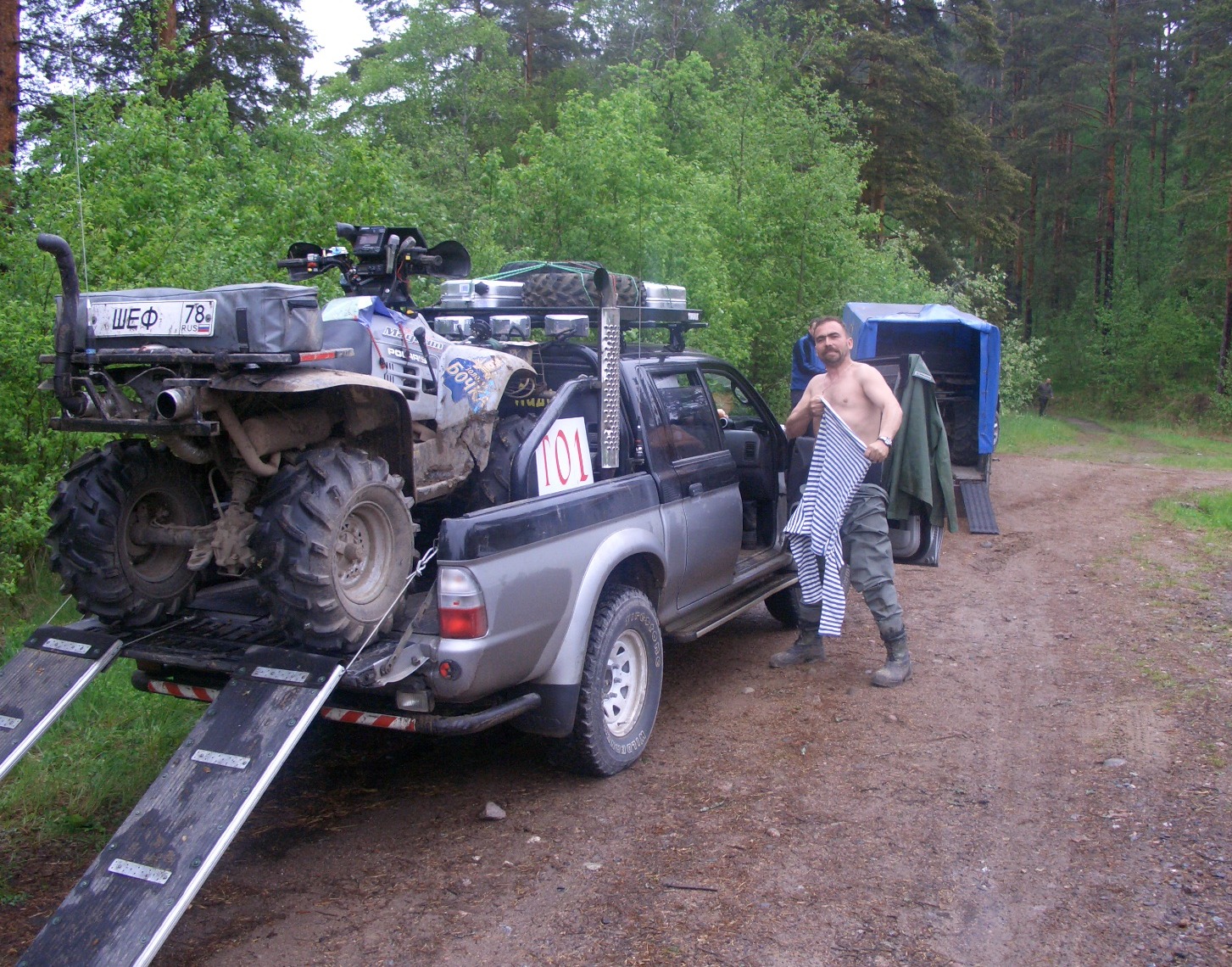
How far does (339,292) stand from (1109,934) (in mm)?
6942

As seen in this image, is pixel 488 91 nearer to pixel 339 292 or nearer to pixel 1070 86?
pixel 339 292

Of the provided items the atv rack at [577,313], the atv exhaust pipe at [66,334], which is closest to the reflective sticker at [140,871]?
the atv exhaust pipe at [66,334]

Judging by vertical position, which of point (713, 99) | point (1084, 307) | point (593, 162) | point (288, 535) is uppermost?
point (713, 99)

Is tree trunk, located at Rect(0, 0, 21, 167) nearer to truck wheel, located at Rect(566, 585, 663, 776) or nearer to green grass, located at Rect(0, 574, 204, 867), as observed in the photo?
green grass, located at Rect(0, 574, 204, 867)

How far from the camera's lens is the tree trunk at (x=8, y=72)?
9250 millimetres

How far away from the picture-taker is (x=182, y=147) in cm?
802

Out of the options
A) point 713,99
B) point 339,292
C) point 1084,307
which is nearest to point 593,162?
point 339,292

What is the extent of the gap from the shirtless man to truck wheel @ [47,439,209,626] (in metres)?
3.62

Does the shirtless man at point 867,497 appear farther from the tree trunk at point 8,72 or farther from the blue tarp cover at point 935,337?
the tree trunk at point 8,72

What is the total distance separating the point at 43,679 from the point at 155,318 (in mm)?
1521

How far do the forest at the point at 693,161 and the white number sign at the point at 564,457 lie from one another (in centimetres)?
255

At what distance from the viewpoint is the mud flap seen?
3.81 m

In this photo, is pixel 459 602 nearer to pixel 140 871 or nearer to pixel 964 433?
pixel 140 871

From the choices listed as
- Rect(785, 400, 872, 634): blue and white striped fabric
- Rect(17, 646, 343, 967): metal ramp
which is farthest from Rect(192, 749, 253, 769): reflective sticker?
Rect(785, 400, 872, 634): blue and white striped fabric
